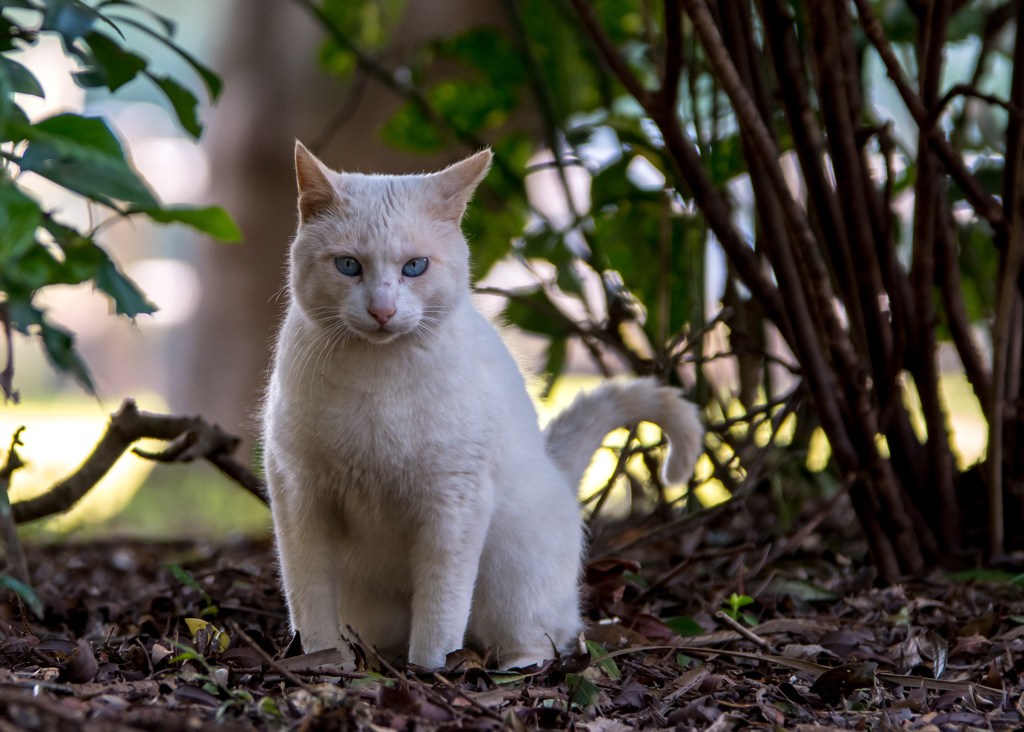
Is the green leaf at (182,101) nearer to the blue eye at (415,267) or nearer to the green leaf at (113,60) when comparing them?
the green leaf at (113,60)

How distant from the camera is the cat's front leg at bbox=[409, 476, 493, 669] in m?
1.53

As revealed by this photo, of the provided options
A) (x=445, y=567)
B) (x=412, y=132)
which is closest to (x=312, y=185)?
(x=445, y=567)

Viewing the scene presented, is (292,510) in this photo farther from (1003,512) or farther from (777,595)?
(1003,512)

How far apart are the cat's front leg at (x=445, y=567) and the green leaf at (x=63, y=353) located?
2.45 ft

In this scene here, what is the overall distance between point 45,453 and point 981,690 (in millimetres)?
5100

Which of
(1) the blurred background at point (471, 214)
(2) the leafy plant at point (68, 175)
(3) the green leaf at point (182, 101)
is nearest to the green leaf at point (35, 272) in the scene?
(2) the leafy plant at point (68, 175)

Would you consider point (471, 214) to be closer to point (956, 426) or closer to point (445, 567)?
point (445, 567)

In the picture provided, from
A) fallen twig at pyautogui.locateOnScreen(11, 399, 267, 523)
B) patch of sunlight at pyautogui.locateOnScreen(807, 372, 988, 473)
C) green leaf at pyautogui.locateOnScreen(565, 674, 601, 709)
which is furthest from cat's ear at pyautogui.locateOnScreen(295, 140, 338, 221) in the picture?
patch of sunlight at pyautogui.locateOnScreen(807, 372, 988, 473)

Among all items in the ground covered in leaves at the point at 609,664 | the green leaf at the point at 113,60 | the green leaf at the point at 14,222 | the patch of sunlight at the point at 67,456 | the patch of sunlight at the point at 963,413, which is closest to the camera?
the green leaf at the point at 14,222

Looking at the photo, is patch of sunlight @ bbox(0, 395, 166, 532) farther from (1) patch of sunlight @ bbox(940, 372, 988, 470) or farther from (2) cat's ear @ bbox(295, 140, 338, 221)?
(1) patch of sunlight @ bbox(940, 372, 988, 470)

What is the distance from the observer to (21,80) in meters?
1.30

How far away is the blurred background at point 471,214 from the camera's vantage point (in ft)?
8.29

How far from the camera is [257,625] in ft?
6.17

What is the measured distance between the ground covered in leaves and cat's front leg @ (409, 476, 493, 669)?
0.06 meters
